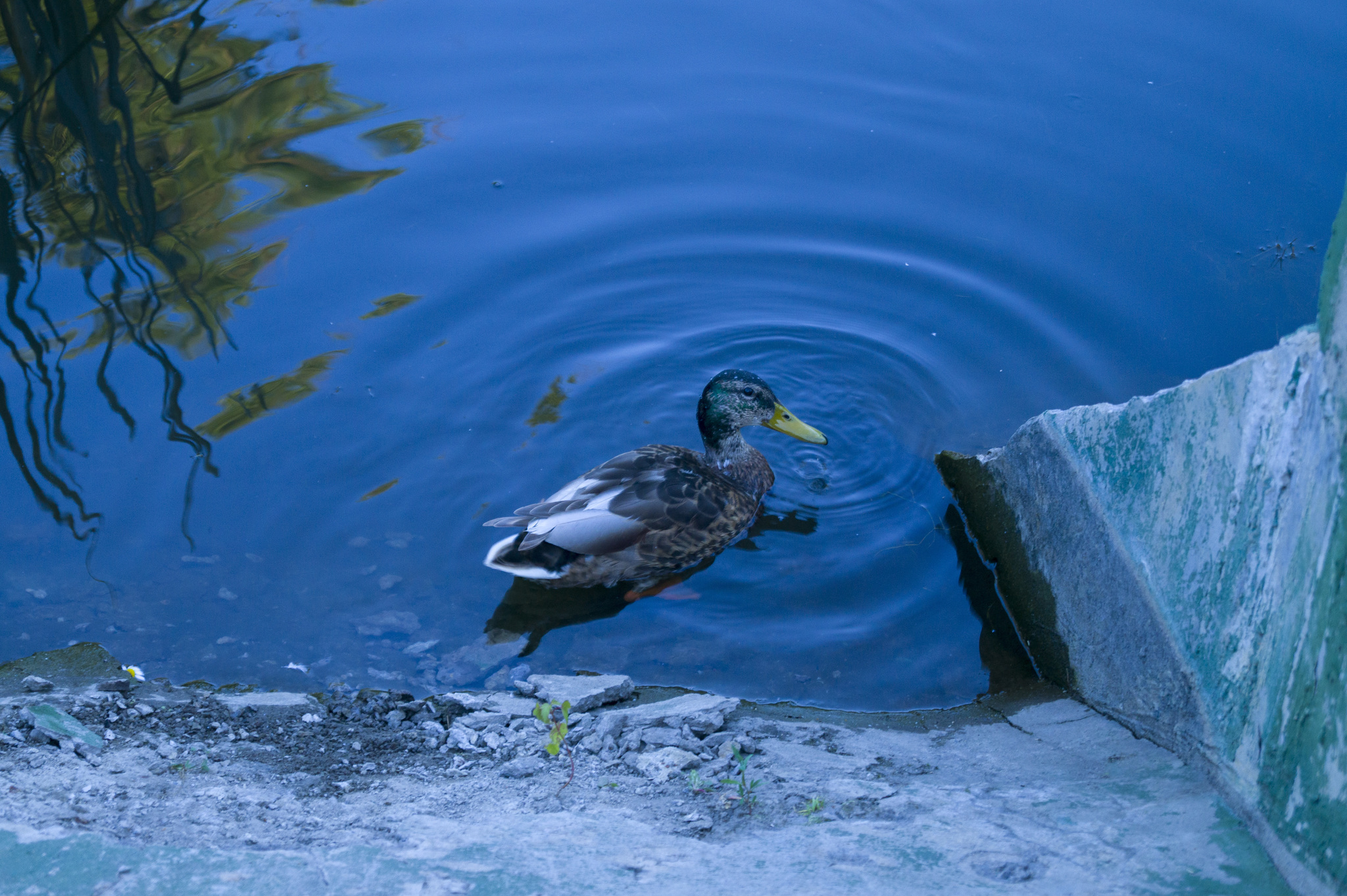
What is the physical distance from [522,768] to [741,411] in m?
2.46

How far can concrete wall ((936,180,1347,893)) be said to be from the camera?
2.22 meters

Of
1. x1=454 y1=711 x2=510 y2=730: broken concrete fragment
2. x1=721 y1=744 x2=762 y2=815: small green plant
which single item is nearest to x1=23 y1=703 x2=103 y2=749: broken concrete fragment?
x1=454 y1=711 x2=510 y2=730: broken concrete fragment

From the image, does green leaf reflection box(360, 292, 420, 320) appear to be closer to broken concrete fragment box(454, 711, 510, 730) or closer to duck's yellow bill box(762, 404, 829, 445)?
duck's yellow bill box(762, 404, 829, 445)

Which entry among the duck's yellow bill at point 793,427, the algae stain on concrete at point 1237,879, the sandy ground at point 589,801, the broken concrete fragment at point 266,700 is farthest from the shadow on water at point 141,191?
the algae stain on concrete at point 1237,879

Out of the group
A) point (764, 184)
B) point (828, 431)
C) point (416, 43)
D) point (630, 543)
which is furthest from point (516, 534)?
point (416, 43)

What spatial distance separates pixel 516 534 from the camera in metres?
4.56

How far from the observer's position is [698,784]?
9.18 feet

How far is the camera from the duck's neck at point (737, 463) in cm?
521

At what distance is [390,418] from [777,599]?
217cm

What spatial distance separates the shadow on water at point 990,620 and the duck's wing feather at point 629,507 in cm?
102

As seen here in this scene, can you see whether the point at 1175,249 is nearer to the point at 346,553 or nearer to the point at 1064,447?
the point at 1064,447

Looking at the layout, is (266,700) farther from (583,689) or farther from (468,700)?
(583,689)

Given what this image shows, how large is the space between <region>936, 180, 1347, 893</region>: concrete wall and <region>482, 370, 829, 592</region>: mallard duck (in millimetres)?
1411

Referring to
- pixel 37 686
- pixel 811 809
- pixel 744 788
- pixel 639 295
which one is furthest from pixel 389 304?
pixel 811 809
